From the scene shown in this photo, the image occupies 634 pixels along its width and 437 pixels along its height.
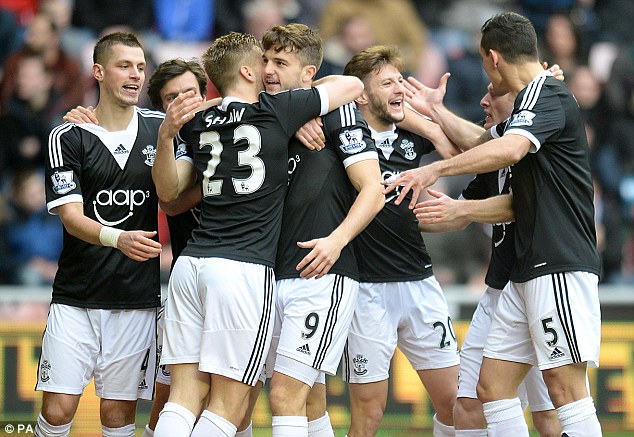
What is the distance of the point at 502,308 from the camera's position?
20.9 feet

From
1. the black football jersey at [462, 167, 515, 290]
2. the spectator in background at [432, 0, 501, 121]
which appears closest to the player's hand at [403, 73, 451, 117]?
the black football jersey at [462, 167, 515, 290]

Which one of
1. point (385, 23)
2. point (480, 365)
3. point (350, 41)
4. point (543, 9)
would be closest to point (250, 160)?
point (480, 365)

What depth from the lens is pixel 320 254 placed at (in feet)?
19.5

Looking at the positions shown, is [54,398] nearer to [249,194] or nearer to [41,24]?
[249,194]

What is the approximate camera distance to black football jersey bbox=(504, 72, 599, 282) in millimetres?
6082

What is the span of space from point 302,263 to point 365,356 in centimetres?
139

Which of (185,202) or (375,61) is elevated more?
(375,61)

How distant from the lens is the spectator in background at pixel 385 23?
39.3 feet

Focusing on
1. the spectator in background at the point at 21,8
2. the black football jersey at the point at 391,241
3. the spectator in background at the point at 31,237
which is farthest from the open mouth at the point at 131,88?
the spectator in background at the point at 21,8

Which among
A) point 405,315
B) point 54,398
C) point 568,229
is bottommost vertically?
point 54,398

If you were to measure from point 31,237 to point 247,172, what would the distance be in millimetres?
5856

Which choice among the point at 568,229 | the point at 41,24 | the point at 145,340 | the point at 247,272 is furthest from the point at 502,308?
the point at 41,24

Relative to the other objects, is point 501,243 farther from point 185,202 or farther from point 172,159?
point 172,159

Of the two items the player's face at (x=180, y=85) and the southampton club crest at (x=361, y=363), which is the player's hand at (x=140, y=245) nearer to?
the player's face at (x=180, y=85)
